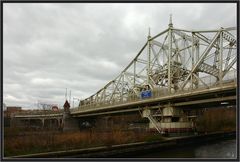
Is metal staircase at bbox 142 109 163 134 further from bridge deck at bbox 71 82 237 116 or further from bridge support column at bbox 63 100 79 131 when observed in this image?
bridge support column at bbox 63 100 79 131

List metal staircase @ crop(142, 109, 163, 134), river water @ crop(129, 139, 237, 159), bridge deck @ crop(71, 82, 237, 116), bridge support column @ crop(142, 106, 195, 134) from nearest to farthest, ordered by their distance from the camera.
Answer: river water @ crop(129, 139, 237, 159)
bridge deck @ crop(71, 82, 237, 116)
bridge support column @ crop(142, 106, 195, 134)
metal staircase @ crop(142, 109, 163, 134)

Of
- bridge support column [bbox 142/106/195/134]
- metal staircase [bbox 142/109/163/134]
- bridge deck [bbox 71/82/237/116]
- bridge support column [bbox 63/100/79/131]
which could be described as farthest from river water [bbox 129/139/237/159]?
bridge support column [bbox 63/100/79/131]

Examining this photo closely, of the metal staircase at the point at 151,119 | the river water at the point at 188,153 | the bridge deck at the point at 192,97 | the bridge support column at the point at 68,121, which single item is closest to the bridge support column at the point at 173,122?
the metal staircase at the point at 151,119

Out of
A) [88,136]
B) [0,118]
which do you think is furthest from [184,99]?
[0,118]

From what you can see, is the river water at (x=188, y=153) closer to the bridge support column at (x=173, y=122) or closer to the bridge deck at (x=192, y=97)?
the bridge support column at (x=173, y=122)

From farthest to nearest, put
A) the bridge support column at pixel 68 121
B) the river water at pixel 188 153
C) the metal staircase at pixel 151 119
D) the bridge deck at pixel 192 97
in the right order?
the bridge support column at pixel 68 121 → the metal staircase at pixel 151 119 → the bridge deck at pixel 192 97 → the river water at pixel 188 153

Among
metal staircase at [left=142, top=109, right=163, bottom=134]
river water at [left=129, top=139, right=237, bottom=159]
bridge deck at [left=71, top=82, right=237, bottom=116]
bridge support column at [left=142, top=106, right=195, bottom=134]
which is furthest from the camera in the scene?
metal staircase at [left=142, top=109, right=163, bottom=134]

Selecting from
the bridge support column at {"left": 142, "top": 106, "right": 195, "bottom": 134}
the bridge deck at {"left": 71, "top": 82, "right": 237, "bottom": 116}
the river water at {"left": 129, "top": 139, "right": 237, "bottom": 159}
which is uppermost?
the bridge deck at {"left": 71, "top": 82, "right": 237, "bottom": 116}

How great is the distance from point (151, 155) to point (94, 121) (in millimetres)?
62121

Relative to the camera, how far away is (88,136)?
120 feet

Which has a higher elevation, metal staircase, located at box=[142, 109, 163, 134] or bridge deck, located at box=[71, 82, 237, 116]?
bridge deck, located at box=[71, 82, 237, 116]

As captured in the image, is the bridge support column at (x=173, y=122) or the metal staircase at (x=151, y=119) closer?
the bridge support column at (x=173, y=122)

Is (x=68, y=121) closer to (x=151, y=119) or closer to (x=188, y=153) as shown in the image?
(x=151, y=119)

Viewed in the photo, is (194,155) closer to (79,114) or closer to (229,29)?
(229,29)
